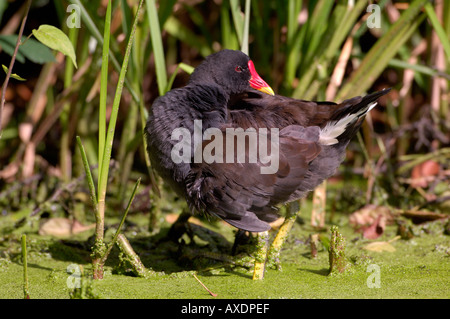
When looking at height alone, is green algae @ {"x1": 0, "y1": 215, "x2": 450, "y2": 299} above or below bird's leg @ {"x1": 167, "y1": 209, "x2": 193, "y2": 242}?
below

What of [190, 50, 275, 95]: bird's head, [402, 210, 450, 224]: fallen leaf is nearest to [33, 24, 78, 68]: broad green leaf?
[190, 50, 275, 95]: bird's head

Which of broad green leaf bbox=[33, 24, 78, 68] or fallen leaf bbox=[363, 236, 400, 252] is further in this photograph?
fallen leaf bbox=[363, 236, 400, 252]

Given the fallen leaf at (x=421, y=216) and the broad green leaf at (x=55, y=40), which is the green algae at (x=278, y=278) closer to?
the fallen leaf at (x=421, y=216)

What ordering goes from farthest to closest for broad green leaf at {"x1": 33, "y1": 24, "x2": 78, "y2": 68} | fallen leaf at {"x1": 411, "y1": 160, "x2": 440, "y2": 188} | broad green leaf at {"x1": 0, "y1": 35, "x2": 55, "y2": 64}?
fallen leaf at {"x1": 411, "y1": 160, "x2": 440, "y2": 188} < broad green leaf at {"x1": 0, "y1": 35, "x2": 55, "y2": 64} < broad green leaf at {"x1": 33, "y1": 24, "x2": 78, "y2": 68}

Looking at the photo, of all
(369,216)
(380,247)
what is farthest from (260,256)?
(369,216)

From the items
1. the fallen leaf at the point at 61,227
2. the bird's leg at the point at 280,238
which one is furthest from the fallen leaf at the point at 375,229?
the fallen leaf at the point at 61,227

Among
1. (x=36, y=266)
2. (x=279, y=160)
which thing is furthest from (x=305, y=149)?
(x=36, y=266)

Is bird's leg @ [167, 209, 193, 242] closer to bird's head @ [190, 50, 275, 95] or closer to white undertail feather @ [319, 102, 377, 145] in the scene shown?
bird's head @ [190, 50, 275, 95]
